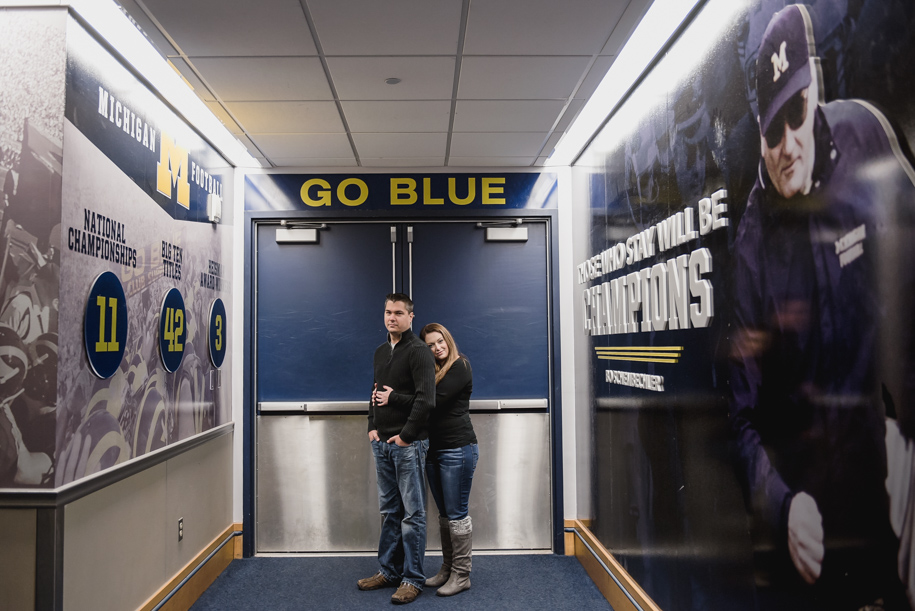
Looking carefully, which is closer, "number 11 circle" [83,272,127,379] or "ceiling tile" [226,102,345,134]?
"number 11 circle" [83,272,127,379]

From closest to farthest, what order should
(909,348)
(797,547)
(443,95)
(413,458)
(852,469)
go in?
(909,348) → (852,469) → (797,547) → (443,95) → (413,458)

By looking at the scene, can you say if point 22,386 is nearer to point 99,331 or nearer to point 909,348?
point 99,331

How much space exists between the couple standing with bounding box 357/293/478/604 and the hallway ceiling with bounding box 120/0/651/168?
111 centimetres

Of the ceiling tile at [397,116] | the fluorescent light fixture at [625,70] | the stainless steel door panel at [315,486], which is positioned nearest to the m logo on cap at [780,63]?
the fluorescent light fixture at [625,70]

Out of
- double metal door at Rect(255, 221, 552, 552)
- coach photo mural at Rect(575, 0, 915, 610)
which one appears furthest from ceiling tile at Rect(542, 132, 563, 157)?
coach photo mural at Rect(575, 0, 915, 610)

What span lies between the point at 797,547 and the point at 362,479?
132 inches

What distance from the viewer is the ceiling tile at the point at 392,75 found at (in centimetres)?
304

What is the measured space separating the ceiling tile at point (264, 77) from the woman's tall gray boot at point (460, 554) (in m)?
2.57

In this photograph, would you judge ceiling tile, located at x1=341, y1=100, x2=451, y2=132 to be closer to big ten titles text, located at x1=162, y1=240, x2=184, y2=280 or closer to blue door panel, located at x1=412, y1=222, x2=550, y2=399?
blue door panel, located at x1=412, y1=222, x2=550, y2=399

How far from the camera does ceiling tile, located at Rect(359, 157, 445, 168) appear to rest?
15.2 feet

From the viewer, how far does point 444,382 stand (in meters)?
3.93

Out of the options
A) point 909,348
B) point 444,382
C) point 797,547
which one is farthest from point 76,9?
point 797,547

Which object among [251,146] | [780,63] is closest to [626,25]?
[780,63]

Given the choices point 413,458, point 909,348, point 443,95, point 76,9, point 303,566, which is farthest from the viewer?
point 303,566
